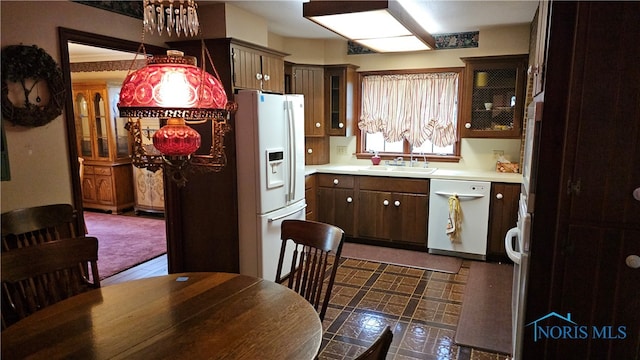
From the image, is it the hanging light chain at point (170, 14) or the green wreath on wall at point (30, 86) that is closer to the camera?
the hanging light chain at point (170, 14)

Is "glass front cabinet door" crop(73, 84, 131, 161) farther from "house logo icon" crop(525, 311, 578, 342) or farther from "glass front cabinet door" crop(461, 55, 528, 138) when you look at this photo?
"house logo icon" crop(525, 311, 578, 342)

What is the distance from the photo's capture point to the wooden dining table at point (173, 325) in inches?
51.2

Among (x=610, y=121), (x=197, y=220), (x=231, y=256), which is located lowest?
(x=231, y=256)

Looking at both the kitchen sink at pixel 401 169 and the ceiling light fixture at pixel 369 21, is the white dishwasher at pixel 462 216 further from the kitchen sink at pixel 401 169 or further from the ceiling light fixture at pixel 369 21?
the ceiling light fixture at pixel 369 21

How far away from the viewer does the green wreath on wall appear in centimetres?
240

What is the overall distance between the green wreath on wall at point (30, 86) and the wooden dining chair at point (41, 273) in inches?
43.2

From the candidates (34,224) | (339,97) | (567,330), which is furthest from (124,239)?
(567,330)

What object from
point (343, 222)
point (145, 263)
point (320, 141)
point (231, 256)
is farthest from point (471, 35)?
point (145, 263)

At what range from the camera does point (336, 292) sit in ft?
11.5

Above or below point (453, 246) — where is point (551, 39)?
above

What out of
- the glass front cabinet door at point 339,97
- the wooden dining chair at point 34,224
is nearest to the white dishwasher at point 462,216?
the glass front cabinet door at point 339,97

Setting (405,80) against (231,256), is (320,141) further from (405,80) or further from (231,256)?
(231,256)

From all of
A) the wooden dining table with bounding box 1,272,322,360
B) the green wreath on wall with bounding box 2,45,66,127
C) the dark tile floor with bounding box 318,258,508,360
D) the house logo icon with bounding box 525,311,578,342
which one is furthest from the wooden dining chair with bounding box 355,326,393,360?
the green wreath on wall with bounding box 2,45,66,127

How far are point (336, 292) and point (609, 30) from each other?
2.63 m
